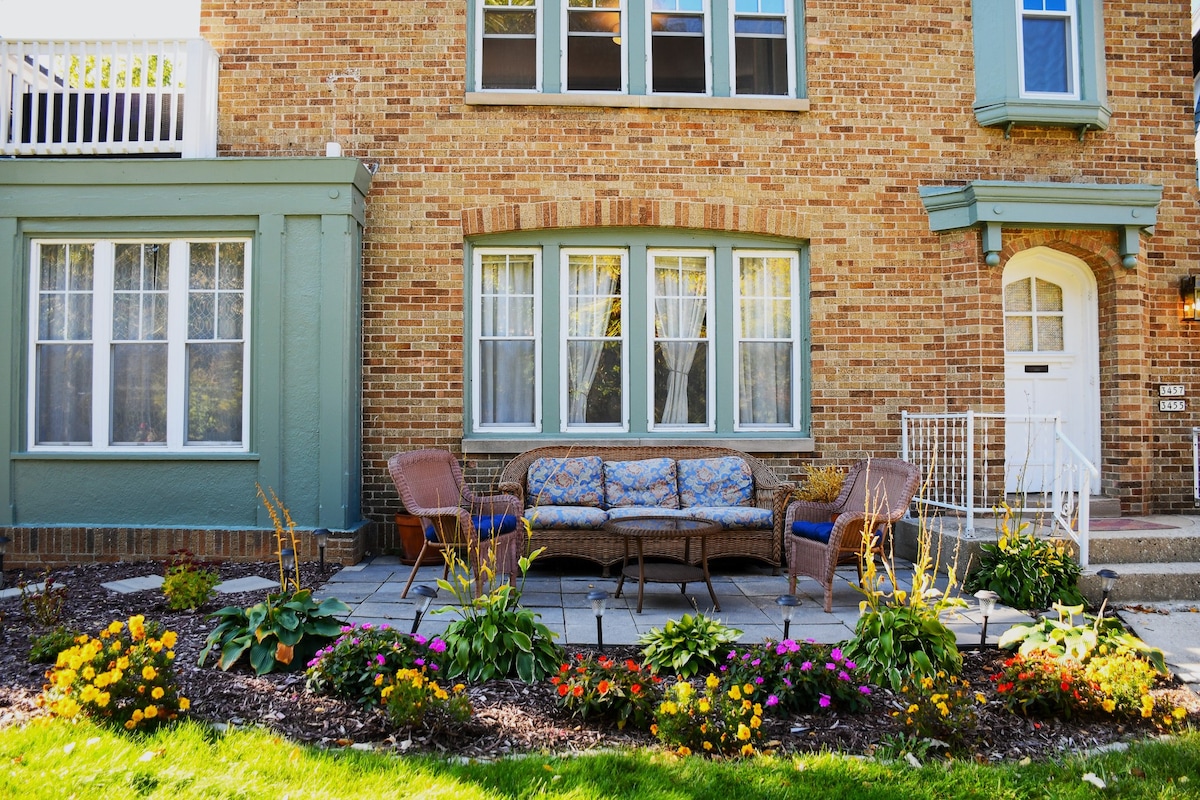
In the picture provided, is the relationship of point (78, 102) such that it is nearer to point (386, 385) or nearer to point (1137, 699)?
point (386, 385)

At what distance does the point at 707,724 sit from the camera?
329 centimetres

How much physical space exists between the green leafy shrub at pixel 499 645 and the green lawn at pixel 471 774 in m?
0.81

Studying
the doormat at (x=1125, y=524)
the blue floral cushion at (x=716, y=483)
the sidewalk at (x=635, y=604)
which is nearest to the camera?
the sidewalk at (x=635, y=604)

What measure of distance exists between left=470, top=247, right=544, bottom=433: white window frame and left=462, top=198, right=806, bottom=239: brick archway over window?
0.86 feet

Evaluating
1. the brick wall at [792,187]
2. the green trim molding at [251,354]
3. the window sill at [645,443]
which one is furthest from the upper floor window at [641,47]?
the window sill at [645,443]

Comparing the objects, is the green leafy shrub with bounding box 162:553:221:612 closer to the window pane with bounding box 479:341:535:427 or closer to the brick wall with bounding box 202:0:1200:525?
the brick wall with bounding box 202:0:1200:525

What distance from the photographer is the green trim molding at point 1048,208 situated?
A: 757 centimetres

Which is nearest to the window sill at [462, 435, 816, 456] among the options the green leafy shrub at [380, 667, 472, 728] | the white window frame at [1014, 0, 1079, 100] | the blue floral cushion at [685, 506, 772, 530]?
the blue floral cushion at [685, 506, 772, 530]

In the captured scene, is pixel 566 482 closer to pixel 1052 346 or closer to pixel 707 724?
pixel 707 724

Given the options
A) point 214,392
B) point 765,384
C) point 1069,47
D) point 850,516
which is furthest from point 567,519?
point 1069,47

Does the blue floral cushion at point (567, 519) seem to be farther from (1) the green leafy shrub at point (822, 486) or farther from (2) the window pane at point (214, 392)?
(2) the window pane at point (214, 392)

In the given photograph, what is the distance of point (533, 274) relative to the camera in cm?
804

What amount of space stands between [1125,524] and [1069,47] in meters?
4.71

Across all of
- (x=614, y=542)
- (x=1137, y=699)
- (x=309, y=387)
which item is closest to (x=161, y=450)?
(x=309, y=387)
